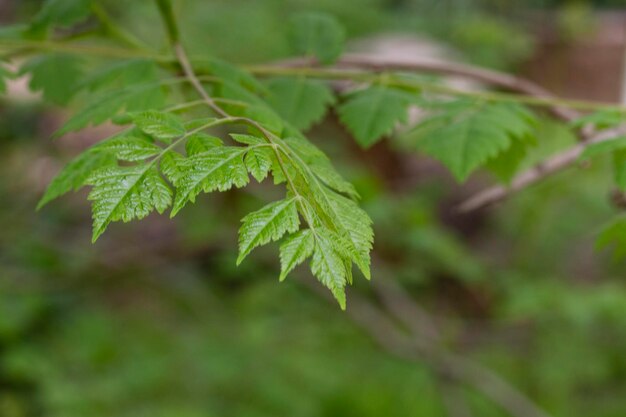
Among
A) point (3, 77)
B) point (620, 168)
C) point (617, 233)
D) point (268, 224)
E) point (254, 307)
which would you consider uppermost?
point (3, 77)

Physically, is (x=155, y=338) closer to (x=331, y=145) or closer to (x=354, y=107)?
(x=331, y=145)

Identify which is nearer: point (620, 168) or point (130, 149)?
point (130, 149)

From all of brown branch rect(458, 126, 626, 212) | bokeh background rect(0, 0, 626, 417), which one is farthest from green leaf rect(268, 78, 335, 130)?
bokeh background rect(0, 0, 626, 417)

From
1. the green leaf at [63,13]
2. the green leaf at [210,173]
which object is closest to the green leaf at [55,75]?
the green leaf at [63,13]

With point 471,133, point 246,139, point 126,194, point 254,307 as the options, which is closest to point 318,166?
point 246,139

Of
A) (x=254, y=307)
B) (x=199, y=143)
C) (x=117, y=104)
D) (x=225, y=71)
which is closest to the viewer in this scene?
(x=199, y=143)

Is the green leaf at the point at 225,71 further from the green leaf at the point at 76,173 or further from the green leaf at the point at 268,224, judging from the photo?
the green leaf at the point at 268,224

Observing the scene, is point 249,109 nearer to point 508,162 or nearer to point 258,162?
point 258,162

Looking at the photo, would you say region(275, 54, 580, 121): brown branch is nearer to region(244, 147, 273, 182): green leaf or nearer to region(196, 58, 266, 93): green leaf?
region(196, 58, 266, 93): green leaf
